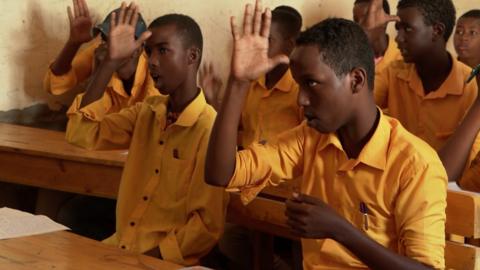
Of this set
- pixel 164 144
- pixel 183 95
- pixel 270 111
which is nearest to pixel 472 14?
pixel 270 111

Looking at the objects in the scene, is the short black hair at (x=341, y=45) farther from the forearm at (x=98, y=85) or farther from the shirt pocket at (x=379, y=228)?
the forearm at (x=98, y=85)

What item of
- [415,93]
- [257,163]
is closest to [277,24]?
[415,93]

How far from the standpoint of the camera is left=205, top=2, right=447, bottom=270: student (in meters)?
1.69

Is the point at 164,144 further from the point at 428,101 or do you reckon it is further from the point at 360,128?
the point at 428,101

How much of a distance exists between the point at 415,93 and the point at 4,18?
93.5 inches

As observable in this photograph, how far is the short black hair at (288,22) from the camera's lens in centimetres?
380

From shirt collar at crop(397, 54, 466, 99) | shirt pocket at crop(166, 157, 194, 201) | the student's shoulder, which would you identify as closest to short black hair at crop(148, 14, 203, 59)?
shirt pocket at crop(166, 157, 194, 201)

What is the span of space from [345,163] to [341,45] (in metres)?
0.30

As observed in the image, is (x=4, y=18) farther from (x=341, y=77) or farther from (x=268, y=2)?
(x=341, y=77)

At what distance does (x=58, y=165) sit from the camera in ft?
10.8

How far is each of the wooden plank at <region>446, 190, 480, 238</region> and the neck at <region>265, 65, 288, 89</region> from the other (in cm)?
178

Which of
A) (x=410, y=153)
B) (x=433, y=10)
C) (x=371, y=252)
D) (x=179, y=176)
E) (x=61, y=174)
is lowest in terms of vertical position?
(x=61, y=174)

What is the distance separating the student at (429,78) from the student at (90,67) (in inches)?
51.3

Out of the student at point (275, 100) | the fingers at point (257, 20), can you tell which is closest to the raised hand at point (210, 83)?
the student at point (275, 100)
